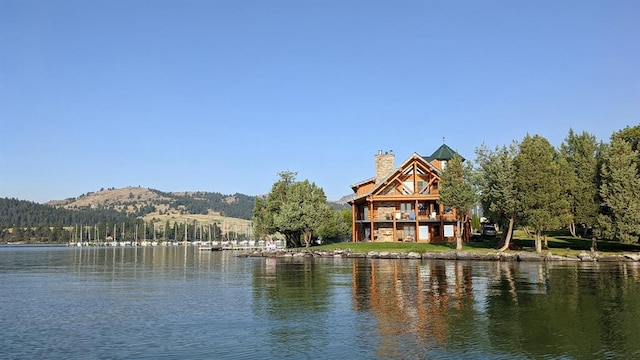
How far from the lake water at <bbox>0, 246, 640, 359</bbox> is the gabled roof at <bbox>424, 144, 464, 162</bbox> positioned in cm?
5265

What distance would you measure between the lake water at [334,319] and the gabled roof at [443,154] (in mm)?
52646

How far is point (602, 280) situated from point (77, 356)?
3336 cm

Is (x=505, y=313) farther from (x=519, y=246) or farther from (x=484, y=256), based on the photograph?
(x=519, y=246)

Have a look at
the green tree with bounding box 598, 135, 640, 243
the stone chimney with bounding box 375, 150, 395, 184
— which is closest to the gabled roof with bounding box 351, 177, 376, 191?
the stone chimney with bounding box 375, 150, 395, 184

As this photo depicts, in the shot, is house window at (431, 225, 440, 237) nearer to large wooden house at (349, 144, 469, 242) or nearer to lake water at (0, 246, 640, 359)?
large wooden house at (349, 144, 469, 242)

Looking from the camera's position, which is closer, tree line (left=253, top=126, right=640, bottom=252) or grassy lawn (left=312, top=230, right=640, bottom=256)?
tree line (left=253, top=126, right=640, bottom=252)

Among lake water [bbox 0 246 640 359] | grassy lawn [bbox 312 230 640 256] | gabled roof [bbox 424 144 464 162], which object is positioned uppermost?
gabled roof [bbox 424 144 464 162]

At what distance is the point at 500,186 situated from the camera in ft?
Result: 213

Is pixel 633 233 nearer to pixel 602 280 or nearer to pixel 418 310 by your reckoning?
pixel 602 280

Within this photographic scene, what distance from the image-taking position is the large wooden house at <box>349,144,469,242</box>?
80812 mm

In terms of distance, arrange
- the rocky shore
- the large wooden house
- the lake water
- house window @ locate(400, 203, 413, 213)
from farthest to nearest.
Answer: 1. house window @ locate(400, 203, 413, 213)
2. the large wooden house
3. the rocky shore
4. the lake water

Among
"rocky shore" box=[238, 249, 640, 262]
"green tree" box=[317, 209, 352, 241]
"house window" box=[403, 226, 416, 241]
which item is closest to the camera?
"rocky shore" box=[238, 249, 640, 262]

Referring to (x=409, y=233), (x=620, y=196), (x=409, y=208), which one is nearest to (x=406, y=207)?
(x=409, y=208)

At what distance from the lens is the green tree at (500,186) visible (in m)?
64.3
